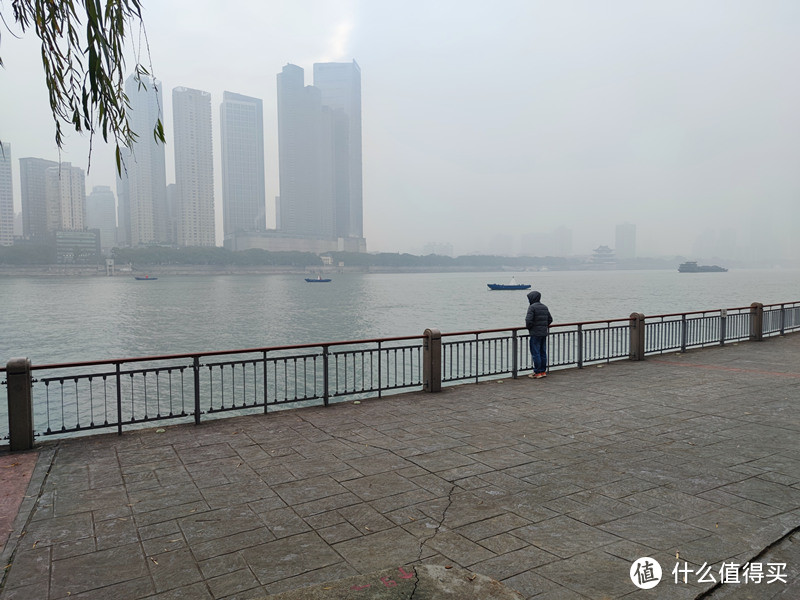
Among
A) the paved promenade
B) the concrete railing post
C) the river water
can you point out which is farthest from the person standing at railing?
the river water

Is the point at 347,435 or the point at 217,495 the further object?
the point at 347,435

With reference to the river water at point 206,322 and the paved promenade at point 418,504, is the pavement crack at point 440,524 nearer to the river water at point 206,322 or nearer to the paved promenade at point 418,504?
the paved promenade at point 418,504

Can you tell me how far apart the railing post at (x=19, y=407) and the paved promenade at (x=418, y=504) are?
402mm

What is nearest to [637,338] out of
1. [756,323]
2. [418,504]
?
[756,323]

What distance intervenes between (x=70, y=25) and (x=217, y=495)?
450 centimetres

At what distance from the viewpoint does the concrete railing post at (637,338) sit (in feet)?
48.9

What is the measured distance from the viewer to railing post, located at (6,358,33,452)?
745 centimetres

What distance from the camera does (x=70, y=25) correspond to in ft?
13.3

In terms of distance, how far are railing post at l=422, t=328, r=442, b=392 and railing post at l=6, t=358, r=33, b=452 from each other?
6.62 m

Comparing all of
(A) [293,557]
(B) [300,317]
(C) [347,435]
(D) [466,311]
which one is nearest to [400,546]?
(A) [293,557]

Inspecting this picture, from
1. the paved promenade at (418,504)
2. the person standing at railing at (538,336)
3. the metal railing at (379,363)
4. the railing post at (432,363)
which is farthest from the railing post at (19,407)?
the person standing at railing at (538,336)

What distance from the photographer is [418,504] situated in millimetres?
5473

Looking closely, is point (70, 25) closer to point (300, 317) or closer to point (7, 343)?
point (7, 343)

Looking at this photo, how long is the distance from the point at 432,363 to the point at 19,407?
22.5ft
